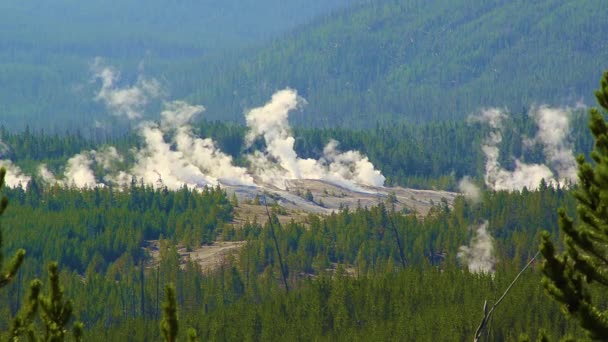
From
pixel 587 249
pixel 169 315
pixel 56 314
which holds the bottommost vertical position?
pixel 169 315

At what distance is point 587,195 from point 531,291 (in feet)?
405

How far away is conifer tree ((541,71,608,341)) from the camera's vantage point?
2975cm

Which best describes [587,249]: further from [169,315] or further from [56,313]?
[56,313]

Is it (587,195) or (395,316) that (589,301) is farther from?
(395,316)

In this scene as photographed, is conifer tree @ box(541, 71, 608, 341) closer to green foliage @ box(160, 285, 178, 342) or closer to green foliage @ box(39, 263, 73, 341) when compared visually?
green foliage @ box(160, 285, 178, 342)

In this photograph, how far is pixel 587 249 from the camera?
31.3 m

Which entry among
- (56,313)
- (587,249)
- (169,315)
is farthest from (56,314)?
(587,249)

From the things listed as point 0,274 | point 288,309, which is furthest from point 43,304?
point 288,309

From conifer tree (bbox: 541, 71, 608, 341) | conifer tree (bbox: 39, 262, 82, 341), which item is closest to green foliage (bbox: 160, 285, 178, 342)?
conifer tree (bbox: 39, 262, 82, 341)

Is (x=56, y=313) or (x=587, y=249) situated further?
(x=56, y=313)

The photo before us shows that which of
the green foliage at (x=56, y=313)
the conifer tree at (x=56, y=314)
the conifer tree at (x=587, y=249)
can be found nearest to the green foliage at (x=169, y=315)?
the conifer tree at (x=56, y=314)

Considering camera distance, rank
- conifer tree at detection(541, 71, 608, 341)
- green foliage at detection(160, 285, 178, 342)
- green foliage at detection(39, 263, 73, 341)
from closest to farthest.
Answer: green foliage at detection(160, 285, 178, 342), conifer tree at detection(541, 71, 608, 341), green foliage at detection(39, 263, 73, 341)

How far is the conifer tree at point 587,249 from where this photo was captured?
29.8 meters

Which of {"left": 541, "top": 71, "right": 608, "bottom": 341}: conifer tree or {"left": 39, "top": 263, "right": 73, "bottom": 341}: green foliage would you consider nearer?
{"left": 541, "top": 71, "right": 608, "bottom": 341}: conifer tree
